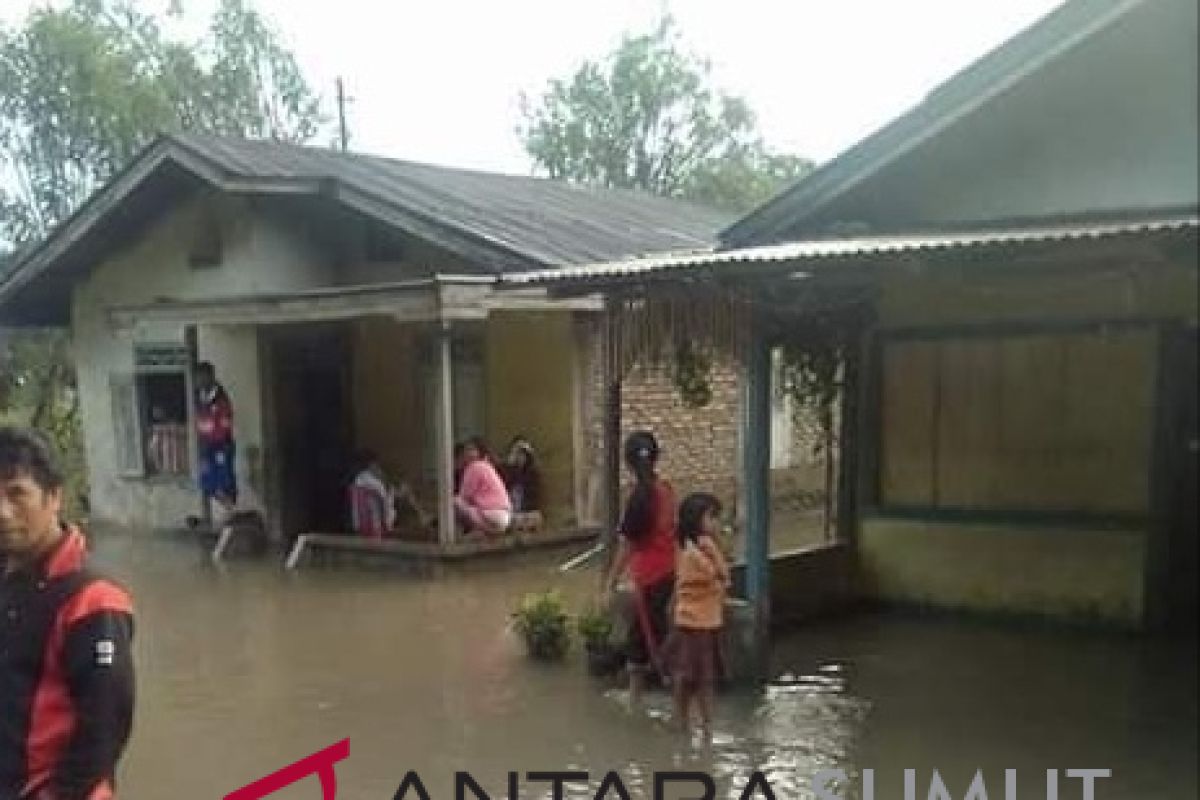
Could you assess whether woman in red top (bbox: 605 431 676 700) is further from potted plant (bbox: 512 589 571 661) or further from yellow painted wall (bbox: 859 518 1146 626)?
yellow painted wall (bbox: 859 518 1146 626)

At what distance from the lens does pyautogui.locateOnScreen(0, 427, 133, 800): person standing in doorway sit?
2.60 m

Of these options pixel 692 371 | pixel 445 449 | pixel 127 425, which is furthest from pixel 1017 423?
pixel 127 425

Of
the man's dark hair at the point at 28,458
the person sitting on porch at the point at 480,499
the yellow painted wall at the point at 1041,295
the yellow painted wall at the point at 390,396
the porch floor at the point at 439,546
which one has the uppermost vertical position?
the yellow painted wall at the point at 1041,295

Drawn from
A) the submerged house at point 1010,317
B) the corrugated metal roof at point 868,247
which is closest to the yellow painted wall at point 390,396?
the submerged house at point 1010,317

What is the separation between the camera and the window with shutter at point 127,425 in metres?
14.6

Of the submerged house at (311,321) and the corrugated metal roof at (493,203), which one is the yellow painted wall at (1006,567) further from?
the corrugated metal roof at (493,203)

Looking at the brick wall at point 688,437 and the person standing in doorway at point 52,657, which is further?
the brick wall at point 688,437

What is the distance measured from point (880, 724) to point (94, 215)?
10311 millimetres

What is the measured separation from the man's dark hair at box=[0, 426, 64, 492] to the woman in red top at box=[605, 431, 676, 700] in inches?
150

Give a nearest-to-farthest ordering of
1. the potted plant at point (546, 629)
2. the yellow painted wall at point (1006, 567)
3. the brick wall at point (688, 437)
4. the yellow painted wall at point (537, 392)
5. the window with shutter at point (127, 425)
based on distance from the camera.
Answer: the yellow painted wall at point (1006, 567) → the potted plant at point (546, 629) → the brick wall at point (688, 437) → the yellow painted wall at point (537, 392) → the window with shutter at point (127, 425)

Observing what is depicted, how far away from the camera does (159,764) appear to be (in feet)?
19.3

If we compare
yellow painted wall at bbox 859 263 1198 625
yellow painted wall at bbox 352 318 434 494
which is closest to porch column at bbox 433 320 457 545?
yellow painted wall at bbox 352 318 434 494

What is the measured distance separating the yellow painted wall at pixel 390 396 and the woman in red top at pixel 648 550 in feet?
21.9

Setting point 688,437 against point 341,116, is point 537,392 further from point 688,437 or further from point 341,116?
point 341,116
